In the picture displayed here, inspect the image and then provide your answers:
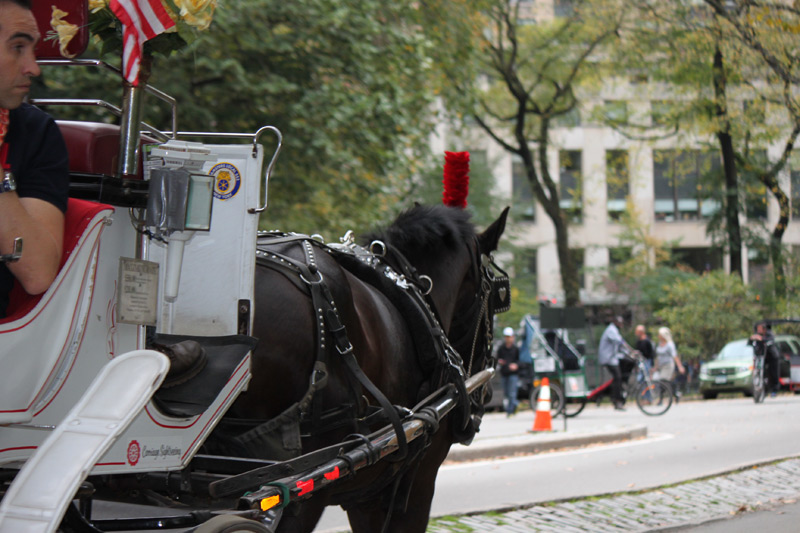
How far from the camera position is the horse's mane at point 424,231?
504 cm

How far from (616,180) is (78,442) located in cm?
3118

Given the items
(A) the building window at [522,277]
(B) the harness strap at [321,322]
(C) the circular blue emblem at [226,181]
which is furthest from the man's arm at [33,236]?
(A) the building window at [522,277]

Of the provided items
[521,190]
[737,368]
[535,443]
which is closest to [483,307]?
[535,443]

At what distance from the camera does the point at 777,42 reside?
1121 cm

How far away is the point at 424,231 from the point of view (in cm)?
503

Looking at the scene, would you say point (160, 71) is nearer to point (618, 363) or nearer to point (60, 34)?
point (60, 34)

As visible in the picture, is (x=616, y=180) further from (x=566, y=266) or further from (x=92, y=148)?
(x=92, y=148)

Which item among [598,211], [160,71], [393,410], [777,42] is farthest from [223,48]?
Result: [598,211]

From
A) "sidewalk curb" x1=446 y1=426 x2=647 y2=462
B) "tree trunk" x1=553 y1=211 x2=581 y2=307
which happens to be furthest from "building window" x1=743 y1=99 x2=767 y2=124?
"sidewalk curb" x1=446 y1=426 x2=647 y2=462

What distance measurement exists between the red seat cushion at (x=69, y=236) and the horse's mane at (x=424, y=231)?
2.21 m

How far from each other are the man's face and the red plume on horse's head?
3281 mm

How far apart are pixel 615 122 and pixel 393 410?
2728cm

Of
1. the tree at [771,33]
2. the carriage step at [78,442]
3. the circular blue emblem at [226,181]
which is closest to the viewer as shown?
the carriage step at [78,442]

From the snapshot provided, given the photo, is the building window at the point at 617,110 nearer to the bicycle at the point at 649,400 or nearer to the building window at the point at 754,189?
the building window at the point at 754,189
